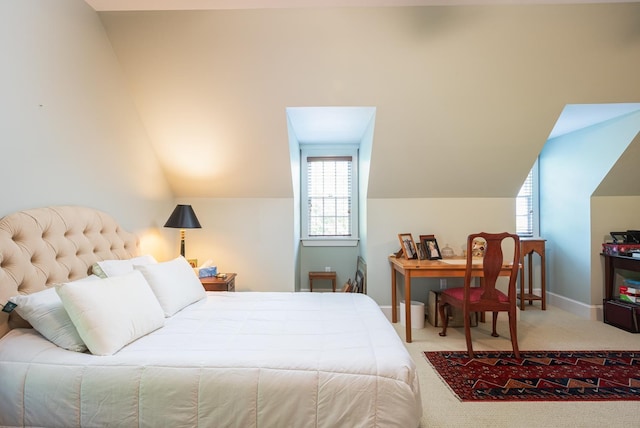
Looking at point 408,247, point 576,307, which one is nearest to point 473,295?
point 408,247

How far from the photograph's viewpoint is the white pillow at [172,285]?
85.9 inches

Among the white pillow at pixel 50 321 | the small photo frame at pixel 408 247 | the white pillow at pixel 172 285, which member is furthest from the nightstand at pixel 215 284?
the small photo frame at pixel 408 247

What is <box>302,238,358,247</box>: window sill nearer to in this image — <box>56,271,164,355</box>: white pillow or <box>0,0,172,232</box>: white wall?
<box>0,0,172,232</box>: white wall

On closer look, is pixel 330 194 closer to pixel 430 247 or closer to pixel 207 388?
pixel 430 247

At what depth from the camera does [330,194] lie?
466 cm

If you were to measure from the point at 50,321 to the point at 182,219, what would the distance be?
167 centimetres

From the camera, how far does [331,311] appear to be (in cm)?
226

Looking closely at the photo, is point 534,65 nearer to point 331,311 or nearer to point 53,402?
point 331,311

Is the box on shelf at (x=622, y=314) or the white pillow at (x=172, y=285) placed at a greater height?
the white pillow at (x=172, y=285)

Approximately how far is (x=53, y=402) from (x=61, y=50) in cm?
206

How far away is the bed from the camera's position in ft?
4.48

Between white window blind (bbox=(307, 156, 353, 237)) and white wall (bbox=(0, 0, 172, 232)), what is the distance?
90.4 inches

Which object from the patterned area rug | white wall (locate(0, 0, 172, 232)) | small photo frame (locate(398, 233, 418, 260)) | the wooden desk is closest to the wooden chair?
the patterned area rug

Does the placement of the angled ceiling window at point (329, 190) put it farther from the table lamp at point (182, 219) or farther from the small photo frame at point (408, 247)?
the table lamp at point (182, 219)
